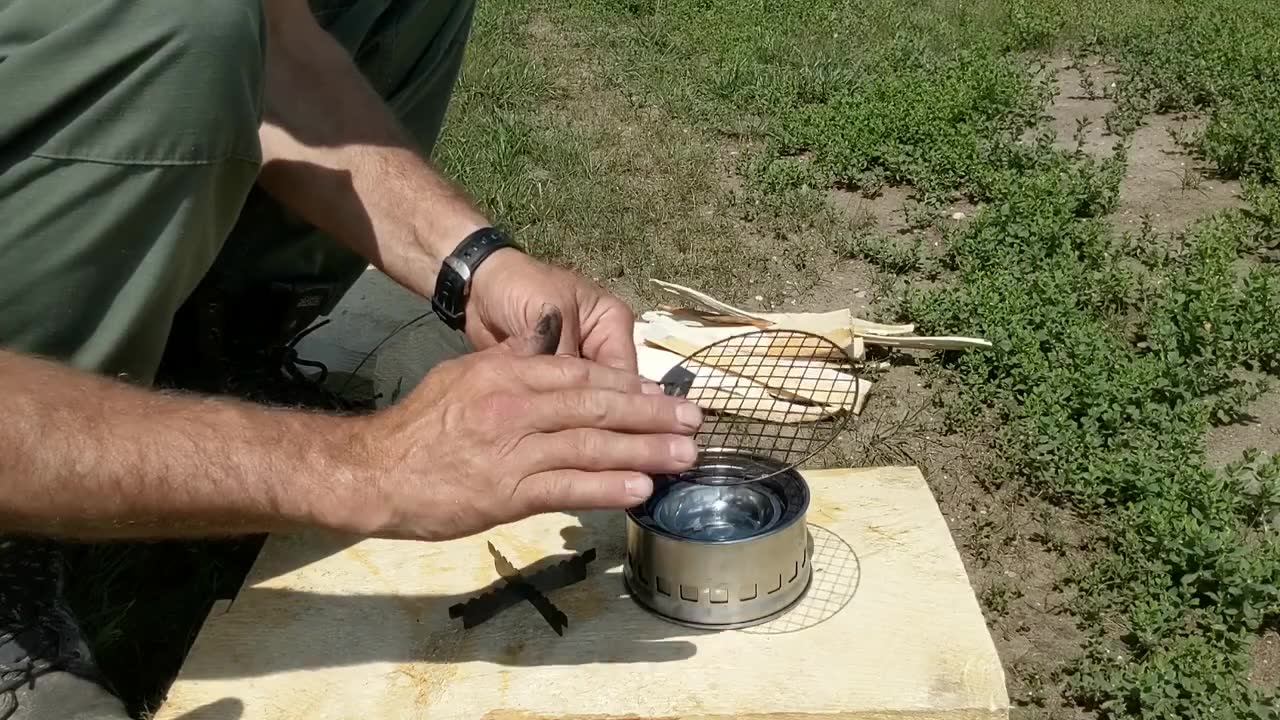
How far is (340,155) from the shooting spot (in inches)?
95.0

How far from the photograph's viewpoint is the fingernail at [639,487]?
5.41ft

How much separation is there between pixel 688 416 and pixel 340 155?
105 cm

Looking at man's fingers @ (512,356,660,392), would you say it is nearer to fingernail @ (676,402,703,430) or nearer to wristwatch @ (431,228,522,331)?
fingernail @ (676,402,703,430)

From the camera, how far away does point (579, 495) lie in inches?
64.7

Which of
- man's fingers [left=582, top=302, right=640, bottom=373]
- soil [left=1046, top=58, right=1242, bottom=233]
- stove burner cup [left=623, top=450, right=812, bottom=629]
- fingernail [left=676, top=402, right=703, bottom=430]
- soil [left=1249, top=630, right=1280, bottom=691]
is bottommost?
soil [left=1249, top=630, right=1280, bottom=691]

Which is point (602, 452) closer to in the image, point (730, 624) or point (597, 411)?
point (597, 411)

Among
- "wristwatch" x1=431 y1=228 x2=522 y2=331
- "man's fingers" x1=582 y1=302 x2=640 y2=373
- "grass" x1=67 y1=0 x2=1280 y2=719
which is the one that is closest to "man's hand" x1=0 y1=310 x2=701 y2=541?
"man's fingers" x1=582 y1=302 x2=640 y2=373

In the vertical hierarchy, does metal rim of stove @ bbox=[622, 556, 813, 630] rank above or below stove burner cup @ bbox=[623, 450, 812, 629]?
below

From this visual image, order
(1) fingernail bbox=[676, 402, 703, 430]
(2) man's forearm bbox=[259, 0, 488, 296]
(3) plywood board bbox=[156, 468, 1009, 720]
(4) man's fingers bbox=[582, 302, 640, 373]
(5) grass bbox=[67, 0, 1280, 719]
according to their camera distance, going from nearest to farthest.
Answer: (1) fingernail bbox=[676, 402, 703, 430]
(3) plywood board bbox=[156, 468, 1009, 720]
(4) man's fingers bbox=[582, 302, 640, 373]
(2) man's forearm bbox=[259, 0, 488, 296]
(5) grass bbox=[67, 0, 1280, 719]

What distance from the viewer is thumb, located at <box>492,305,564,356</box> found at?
1.85m

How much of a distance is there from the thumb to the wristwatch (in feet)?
1.36

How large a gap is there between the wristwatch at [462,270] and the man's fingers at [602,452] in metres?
0.71

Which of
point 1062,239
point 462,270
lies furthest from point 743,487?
point 1062,239

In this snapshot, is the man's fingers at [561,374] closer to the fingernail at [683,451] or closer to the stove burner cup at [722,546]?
the fingernail at [683,451]
